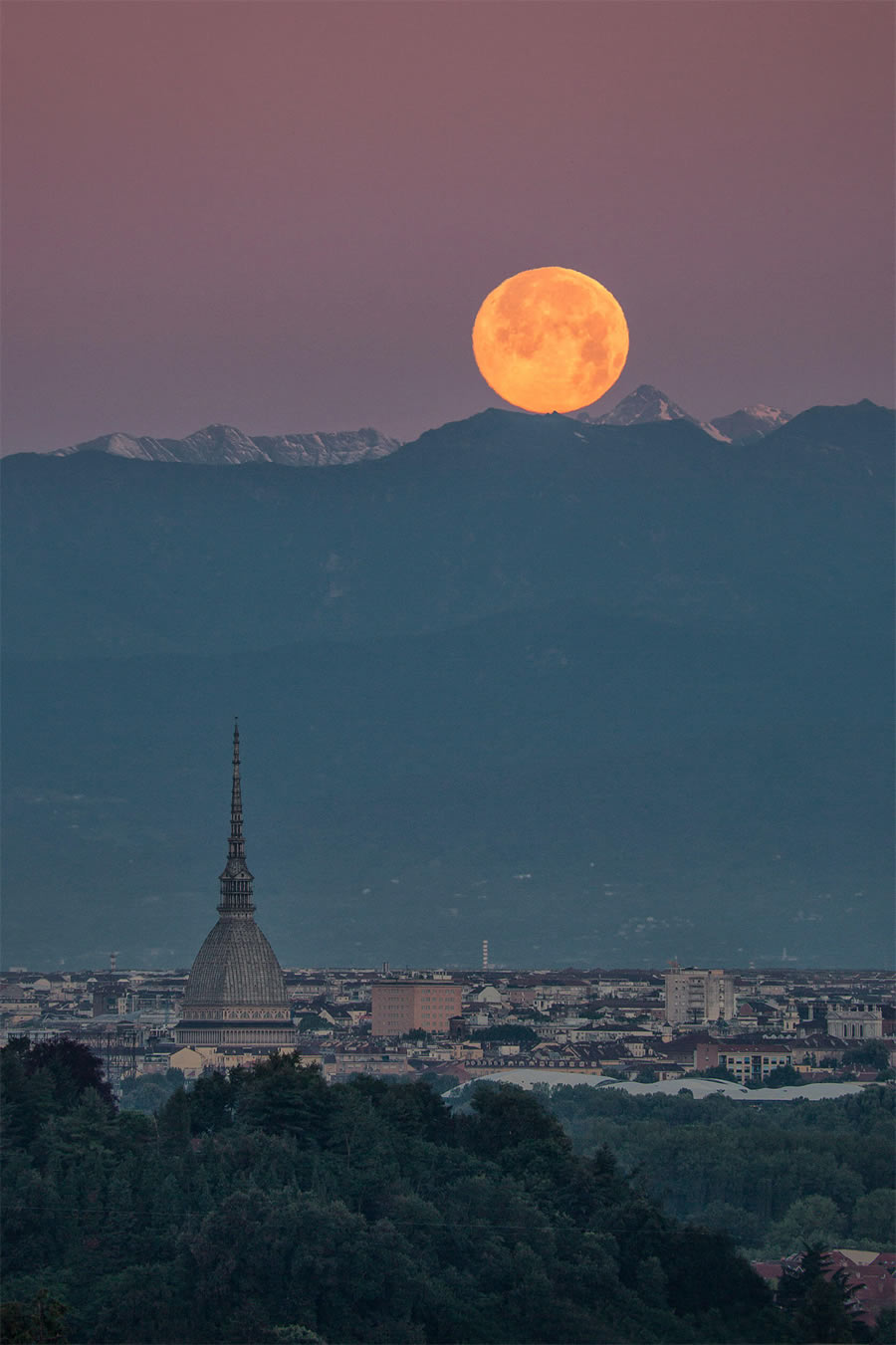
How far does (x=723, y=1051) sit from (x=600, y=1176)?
105798mm

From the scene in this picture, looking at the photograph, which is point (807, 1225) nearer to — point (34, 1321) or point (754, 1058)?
point (34, 1321)

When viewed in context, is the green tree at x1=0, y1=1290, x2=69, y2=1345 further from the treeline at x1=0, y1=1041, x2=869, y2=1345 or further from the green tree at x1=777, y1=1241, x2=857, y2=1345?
→ the green tree at x1=777, y1=1241, x2=857, y2=1345

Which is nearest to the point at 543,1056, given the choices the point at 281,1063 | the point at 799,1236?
the point at 799,1236

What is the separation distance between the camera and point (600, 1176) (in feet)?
187

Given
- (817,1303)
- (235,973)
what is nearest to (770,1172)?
(817,1303)

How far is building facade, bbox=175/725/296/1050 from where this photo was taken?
18312cm

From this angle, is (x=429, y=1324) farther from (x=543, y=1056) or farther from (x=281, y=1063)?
(x=543, y=1056)

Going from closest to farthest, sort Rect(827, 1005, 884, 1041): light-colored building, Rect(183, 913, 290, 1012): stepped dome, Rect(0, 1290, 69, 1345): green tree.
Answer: Rect(0, 1290, 69, 1345): green tree, Rect(827, 1005, 884, 1041): light-colored building, Rect(183, 913, 290, 1012): stepped dome

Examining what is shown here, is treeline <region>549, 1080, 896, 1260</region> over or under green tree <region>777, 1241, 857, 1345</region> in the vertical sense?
over

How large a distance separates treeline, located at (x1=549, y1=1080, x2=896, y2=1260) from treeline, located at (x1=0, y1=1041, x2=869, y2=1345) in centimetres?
529

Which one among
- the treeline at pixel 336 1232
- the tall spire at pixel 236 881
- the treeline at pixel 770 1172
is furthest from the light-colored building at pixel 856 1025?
the treeline at pixel 336 1232

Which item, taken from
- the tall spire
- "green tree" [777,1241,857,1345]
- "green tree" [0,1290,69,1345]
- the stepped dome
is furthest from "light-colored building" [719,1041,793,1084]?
"green tree" [0,1290,69,1345]

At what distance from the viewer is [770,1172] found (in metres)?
83.6

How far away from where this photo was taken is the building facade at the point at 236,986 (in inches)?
7210
